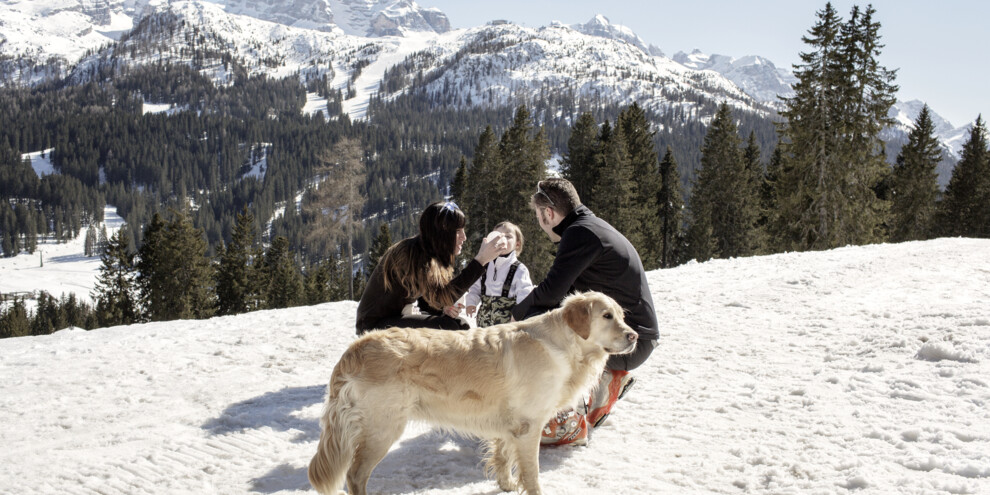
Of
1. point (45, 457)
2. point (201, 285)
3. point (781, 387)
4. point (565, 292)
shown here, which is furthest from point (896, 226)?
point (201, 285)

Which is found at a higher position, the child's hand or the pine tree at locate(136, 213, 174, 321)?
the child's hand

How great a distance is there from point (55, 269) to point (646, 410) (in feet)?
563

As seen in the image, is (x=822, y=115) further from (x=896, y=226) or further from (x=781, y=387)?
(x=781, y=387)

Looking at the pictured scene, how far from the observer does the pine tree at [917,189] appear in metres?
37.1

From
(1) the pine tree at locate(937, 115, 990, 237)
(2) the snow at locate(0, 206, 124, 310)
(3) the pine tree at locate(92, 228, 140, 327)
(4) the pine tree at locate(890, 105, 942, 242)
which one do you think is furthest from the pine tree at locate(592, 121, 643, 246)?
(2) the snow at locate(0, 206, 124, 310)

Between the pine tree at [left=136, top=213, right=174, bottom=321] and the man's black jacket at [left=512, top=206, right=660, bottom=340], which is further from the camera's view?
the pine tree at [left=136, top=213, right=174, bottom=321]

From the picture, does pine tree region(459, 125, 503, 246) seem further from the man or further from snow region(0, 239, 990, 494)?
the man

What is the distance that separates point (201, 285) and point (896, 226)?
4834 centimetres

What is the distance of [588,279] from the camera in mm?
5133

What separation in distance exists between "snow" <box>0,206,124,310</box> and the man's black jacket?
124 metres

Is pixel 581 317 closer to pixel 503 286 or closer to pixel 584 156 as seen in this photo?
pixel 503 286

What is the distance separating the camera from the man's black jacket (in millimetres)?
4891

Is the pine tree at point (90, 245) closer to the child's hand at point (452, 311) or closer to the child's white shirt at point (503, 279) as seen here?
the child's white shirt at point (503, 279)

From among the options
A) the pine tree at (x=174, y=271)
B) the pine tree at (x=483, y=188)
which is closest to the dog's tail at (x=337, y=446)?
the pine tree at (x=483, y=188)
